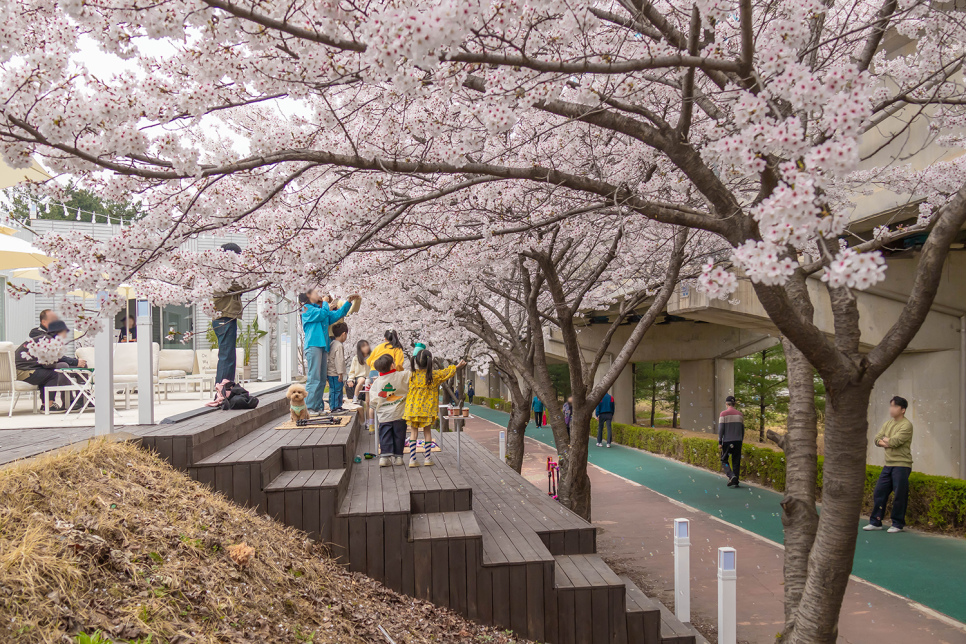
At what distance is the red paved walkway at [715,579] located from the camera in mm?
6461

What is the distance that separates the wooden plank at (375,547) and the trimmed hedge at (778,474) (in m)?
9.15

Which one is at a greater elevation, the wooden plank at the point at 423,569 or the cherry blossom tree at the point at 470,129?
the cherry blossom tree at the point at 470,129

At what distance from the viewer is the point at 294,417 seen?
8180 mm

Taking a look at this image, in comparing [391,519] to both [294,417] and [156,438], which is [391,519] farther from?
[294,417]

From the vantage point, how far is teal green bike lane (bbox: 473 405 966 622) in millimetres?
7570

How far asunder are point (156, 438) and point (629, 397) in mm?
27931

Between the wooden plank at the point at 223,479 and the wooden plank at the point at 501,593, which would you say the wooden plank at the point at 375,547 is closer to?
the wooden plank at the point at 501,593

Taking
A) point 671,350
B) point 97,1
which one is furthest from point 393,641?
point 671,350

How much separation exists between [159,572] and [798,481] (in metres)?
4.68

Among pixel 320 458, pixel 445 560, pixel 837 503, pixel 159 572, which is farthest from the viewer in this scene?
pixel 320 458

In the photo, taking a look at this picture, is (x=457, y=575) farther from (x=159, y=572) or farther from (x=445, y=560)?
(x=159, y=572)

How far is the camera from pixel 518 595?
17.5 feet

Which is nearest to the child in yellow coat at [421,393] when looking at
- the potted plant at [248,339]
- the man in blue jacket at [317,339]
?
the man in blue jacket at [317,339]

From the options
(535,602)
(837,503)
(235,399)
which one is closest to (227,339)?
(235,399)
